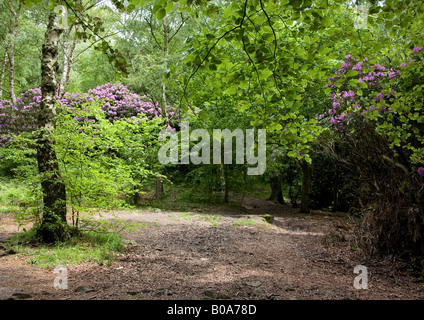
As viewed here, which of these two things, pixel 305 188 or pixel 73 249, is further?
pixel 305 188

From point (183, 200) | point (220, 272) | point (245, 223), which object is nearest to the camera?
point (220, 272)

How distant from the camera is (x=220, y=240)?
5.14 meters

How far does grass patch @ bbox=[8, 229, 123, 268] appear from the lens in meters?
3.34

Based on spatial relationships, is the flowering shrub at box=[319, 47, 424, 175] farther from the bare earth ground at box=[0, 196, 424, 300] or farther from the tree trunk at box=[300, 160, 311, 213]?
the tree trunk at box=[300, 160, 311, 213]

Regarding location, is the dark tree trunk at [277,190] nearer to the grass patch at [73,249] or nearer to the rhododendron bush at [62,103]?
the rhododendron bush at [62,103]

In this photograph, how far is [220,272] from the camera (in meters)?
3.29

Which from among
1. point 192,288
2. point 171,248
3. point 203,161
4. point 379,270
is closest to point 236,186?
point 203,161

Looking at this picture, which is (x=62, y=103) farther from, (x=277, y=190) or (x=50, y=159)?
(x=277, y=190)

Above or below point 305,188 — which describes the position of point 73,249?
below

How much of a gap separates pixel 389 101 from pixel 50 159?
4.74m

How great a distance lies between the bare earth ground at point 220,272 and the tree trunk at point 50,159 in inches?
21.7

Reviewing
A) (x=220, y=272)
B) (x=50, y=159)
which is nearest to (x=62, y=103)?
(x=50, y=159)

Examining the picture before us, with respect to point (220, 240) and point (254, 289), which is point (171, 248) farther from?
point (254, 289)

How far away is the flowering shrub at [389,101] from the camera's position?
2752 millimetres
